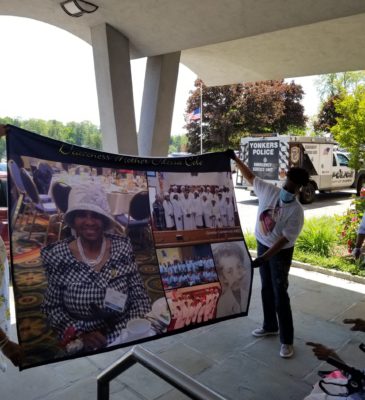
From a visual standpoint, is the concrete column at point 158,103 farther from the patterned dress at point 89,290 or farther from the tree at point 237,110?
the tree at point 237,110

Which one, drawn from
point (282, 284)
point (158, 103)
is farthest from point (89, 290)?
point (158, 103)

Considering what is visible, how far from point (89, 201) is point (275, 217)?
1.83 m

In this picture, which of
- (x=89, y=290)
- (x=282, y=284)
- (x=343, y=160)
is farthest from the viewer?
(x=343, y=160)

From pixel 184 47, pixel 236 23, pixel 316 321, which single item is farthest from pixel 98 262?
pixel 184 47

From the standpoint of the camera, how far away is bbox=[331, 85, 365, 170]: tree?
13.1 m

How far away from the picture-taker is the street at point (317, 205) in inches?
496

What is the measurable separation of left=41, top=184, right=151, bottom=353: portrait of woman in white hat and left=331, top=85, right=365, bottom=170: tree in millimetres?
11772

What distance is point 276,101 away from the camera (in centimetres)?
3073

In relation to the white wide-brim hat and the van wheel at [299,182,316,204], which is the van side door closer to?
the van wheel at [299,182,316,204]

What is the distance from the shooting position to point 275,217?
12.3 ft

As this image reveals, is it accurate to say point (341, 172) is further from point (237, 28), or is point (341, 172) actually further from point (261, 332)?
point (261, 332)

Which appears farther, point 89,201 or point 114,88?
point 114,88

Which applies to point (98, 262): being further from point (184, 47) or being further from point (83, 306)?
point (184, 47)

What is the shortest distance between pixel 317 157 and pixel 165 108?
10.8 m
